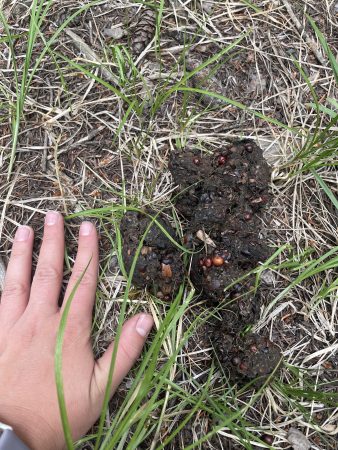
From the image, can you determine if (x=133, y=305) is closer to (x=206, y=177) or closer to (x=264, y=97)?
(x=206, y=177)

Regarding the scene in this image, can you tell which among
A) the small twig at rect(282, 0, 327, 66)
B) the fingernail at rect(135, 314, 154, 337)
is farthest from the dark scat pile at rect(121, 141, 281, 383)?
the small twig at rect(282, 0, 327, 66)

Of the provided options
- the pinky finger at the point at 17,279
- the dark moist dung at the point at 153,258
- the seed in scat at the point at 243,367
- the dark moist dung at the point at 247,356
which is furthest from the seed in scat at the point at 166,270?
the pinky finger at the point at 17,279

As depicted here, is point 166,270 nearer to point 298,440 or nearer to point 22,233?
point 22,233

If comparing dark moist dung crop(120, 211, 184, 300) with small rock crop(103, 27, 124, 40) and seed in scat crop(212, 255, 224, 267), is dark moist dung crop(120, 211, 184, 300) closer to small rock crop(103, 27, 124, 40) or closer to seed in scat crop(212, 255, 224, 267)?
seed in scat crop(212, 255, 224, 267)

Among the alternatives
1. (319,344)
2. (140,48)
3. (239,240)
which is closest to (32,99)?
(140,48)

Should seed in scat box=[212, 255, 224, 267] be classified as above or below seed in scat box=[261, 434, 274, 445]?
above

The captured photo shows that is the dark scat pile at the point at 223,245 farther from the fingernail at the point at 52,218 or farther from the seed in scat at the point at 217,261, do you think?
the fingernail at the point at 52,218

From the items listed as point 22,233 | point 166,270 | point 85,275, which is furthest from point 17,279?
point 166,270
